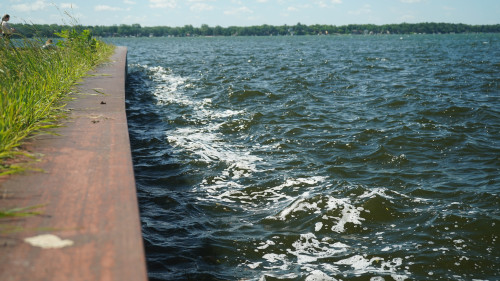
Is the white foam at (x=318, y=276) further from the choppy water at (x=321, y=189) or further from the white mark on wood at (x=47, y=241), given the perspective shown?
the white mark on wood at (x=47, y=241)

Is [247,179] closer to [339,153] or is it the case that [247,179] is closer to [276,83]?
[339,153]

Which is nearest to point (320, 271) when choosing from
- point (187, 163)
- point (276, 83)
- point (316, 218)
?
point (316, 218)

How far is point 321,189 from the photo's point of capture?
536cm

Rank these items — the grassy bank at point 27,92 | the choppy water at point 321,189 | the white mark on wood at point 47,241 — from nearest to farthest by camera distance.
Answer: the white mark on wood at point 47,241 < the grassy bank at point 27,92 < the choppy water at point 321,189

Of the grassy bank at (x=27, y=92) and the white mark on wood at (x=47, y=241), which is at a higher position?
the grassy bank at (x=27, y=92)

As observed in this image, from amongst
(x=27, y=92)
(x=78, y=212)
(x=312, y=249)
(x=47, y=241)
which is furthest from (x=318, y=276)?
(x=27, y=92)

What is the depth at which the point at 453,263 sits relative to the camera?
3.62 metres

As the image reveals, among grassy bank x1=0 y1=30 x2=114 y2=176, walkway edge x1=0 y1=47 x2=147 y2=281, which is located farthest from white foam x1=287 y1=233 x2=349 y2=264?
grassy bank x1=0 y1=30 x2=114 y2=176

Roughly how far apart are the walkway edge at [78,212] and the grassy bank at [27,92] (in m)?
0.19

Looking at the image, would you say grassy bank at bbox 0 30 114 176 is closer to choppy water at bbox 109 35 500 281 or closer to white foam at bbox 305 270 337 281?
choppy water at bbox 109 35 500 281

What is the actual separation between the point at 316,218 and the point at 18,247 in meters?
3.36

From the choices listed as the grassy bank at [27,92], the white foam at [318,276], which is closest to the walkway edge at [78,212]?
the grassy bank at [27,92]

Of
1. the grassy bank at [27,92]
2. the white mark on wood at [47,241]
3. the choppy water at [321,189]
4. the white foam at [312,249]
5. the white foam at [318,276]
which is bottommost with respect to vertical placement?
the white foam at [318,276]

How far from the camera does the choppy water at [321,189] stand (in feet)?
12.1
